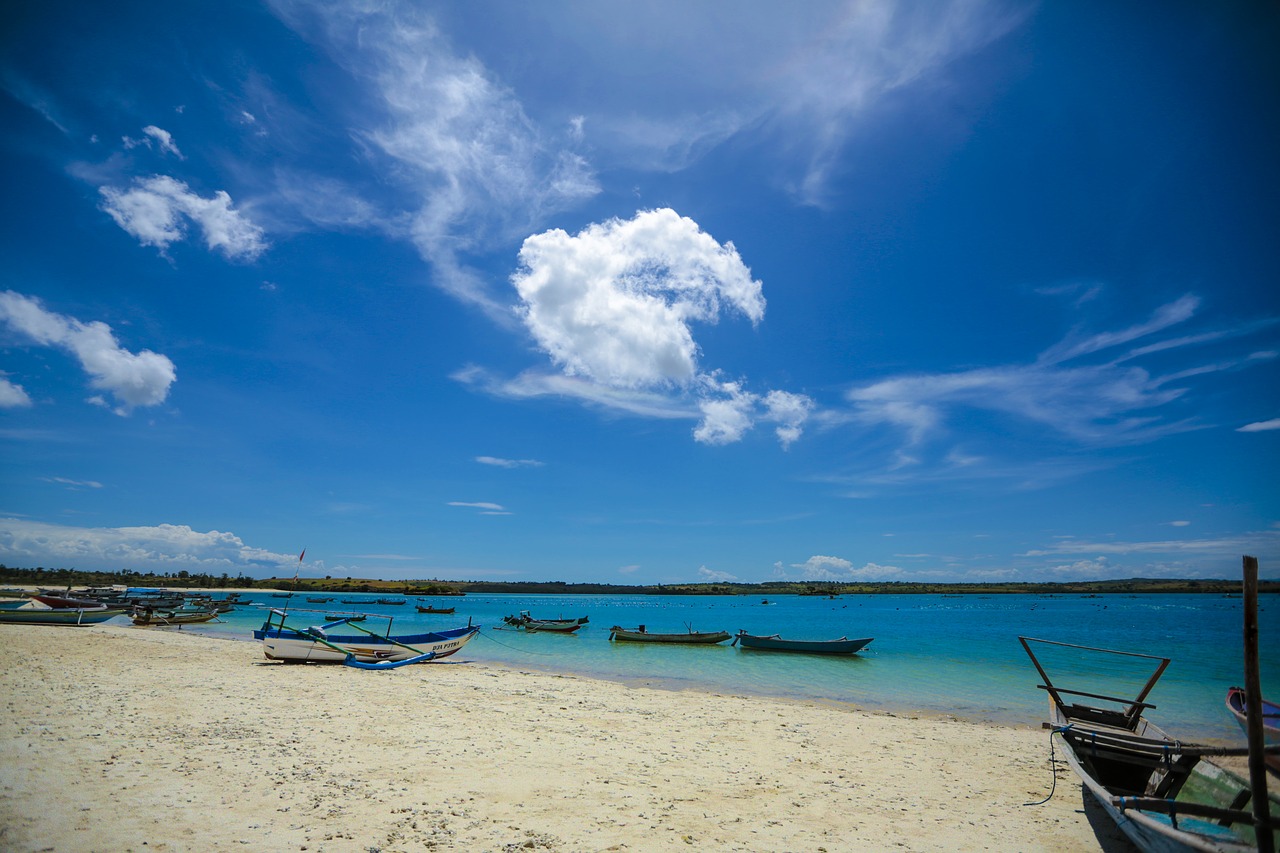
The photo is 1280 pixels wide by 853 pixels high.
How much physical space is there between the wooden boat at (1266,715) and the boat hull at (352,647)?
78.3ft

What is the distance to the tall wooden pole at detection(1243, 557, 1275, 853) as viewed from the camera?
5.48 metres

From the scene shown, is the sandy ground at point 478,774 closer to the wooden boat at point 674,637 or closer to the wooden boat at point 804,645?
the wooden boat at point 804,645

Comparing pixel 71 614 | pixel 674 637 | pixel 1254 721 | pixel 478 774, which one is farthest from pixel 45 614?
pixel 1254 721

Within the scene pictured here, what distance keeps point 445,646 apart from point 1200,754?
79.6ft

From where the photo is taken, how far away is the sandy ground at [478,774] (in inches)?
265

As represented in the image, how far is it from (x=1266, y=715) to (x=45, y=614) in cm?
5109

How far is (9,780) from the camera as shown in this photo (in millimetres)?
7215

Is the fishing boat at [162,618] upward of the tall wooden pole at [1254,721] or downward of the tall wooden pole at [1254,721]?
downward

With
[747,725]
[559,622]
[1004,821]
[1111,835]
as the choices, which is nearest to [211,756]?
[747,725]

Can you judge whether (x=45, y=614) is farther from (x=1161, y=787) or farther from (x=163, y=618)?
(x=1161, y=787)

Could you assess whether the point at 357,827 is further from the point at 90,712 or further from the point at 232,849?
the point at 90,712

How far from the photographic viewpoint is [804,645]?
3650 centimetres

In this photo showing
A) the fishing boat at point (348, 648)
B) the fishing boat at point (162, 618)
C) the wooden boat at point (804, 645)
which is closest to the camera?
the fishing boat at point (348, 648)

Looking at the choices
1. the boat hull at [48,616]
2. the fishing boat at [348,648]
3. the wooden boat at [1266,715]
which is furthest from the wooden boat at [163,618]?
the wooden boat at [1266,715]
